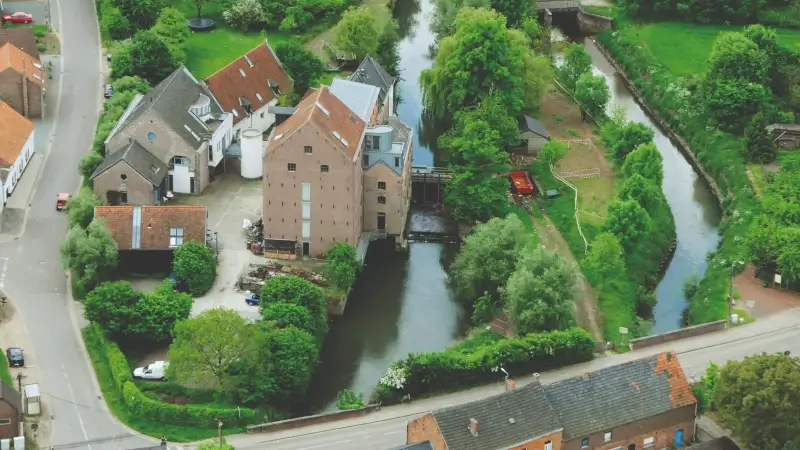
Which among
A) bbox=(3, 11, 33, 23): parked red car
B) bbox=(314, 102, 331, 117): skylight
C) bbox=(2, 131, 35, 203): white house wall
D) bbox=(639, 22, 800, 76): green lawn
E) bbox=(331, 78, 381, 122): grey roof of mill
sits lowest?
bbox=(2, 131, 35, 203): white house wall

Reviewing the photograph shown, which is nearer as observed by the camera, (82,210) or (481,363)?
(481,363)

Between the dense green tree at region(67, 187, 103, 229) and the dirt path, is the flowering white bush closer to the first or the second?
the dirt path

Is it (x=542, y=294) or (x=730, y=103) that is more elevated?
(x=730, y=103)

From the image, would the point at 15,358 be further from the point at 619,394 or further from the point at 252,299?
the point at 619,394

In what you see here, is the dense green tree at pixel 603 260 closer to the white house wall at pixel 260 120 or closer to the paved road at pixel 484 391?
the paved road at pixel 484 391

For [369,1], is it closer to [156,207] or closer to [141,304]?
[156,207]

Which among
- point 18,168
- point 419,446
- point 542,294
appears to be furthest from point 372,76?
point 419,446

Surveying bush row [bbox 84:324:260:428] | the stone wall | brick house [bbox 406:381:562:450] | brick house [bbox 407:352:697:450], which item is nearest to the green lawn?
the stone wall
